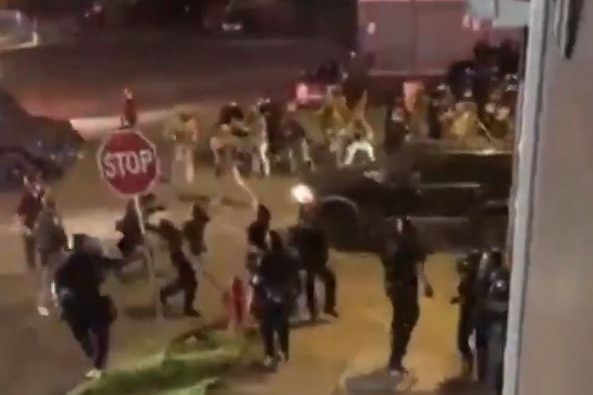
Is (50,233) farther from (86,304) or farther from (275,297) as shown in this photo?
(275,297)

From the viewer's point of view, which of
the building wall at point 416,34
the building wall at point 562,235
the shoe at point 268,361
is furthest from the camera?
the shoe at point 268,361

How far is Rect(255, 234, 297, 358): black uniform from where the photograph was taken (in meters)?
0.87

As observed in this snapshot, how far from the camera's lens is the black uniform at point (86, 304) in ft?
2.86

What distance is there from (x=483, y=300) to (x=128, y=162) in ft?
1.04

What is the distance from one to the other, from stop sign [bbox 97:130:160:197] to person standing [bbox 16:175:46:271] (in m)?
0.06

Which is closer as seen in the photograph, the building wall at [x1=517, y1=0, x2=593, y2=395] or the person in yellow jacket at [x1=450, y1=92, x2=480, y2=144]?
the building wall at [x1=517, y1=0, x2=593, y2=395]

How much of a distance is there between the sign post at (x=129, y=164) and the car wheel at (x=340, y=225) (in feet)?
0.47

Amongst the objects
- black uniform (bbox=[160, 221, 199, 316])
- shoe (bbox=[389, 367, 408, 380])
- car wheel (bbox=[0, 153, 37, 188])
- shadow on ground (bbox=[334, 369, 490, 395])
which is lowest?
shadow on ground (bbox=[334, 369, 490, 395])

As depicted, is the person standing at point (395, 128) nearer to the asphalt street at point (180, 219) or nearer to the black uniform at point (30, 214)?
the asphalt street at point (180, 219)

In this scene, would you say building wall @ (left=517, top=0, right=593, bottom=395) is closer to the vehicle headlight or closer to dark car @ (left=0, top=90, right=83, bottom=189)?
the vehicle headlight

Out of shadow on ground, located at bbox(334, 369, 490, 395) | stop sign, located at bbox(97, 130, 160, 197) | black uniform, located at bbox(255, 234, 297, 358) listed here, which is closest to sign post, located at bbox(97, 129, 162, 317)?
stop sign, located at bbox(97, 130, 160, 197)

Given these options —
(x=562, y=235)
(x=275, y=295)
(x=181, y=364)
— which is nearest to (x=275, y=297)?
(x=275, y=295)

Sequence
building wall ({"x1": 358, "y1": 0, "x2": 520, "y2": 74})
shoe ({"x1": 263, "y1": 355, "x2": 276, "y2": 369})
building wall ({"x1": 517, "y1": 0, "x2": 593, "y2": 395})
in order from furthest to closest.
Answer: shoe ({"x1": 263, "y1": 355, "x2": 276, "y2": 369}) < building wall ({"x1": 358, "y1": 0, "x2": 520, "y2": 74}) < building wall ({"x1": 517, "y1": 0, "x2": 593, "y2": 395})

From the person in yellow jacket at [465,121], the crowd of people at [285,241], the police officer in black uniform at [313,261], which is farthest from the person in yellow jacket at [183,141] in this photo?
the person in yellow jacket at [465,121]
